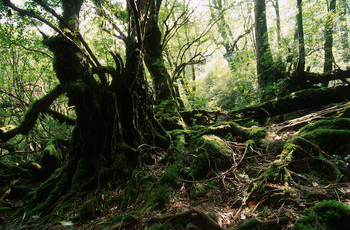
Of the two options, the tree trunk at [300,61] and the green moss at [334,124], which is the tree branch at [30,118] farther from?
the tree trunk at [300,61]

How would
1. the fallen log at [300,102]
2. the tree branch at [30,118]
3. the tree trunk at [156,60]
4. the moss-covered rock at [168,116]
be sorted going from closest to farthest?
the tree branch at [30,118] → the fallen log at [300,102] → the moss-covered rock at [168,116] → the tree trunk at [156,60]

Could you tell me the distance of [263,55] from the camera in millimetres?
8312

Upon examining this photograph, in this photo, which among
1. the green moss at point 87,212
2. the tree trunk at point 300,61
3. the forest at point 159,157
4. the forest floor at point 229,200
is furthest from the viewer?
the tree trunk at point 300,61

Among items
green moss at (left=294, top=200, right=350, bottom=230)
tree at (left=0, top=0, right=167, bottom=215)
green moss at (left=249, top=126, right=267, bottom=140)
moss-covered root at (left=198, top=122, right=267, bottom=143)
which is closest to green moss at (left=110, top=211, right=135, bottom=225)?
tree at (left=0, top=0, right=167, bottom=215)

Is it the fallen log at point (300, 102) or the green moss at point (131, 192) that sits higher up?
the fallen log at point (300, 102)

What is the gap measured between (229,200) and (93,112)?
3486mm

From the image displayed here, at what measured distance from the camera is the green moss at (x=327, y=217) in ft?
4.42

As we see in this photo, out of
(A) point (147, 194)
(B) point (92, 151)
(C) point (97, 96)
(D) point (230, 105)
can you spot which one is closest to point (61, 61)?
(C) point (97, 96)

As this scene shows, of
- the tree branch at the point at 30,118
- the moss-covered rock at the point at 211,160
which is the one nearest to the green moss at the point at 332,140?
the moss-covered rock at the point at 211,160

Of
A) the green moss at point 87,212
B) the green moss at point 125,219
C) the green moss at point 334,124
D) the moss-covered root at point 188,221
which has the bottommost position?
the green moss at point 87,212

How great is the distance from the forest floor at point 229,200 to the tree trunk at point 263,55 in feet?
16.0

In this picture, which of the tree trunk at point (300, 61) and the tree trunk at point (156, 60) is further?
the tree trunk at point (156, 60)

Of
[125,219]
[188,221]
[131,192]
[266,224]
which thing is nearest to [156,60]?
[131,192]

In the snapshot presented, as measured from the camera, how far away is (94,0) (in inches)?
242
